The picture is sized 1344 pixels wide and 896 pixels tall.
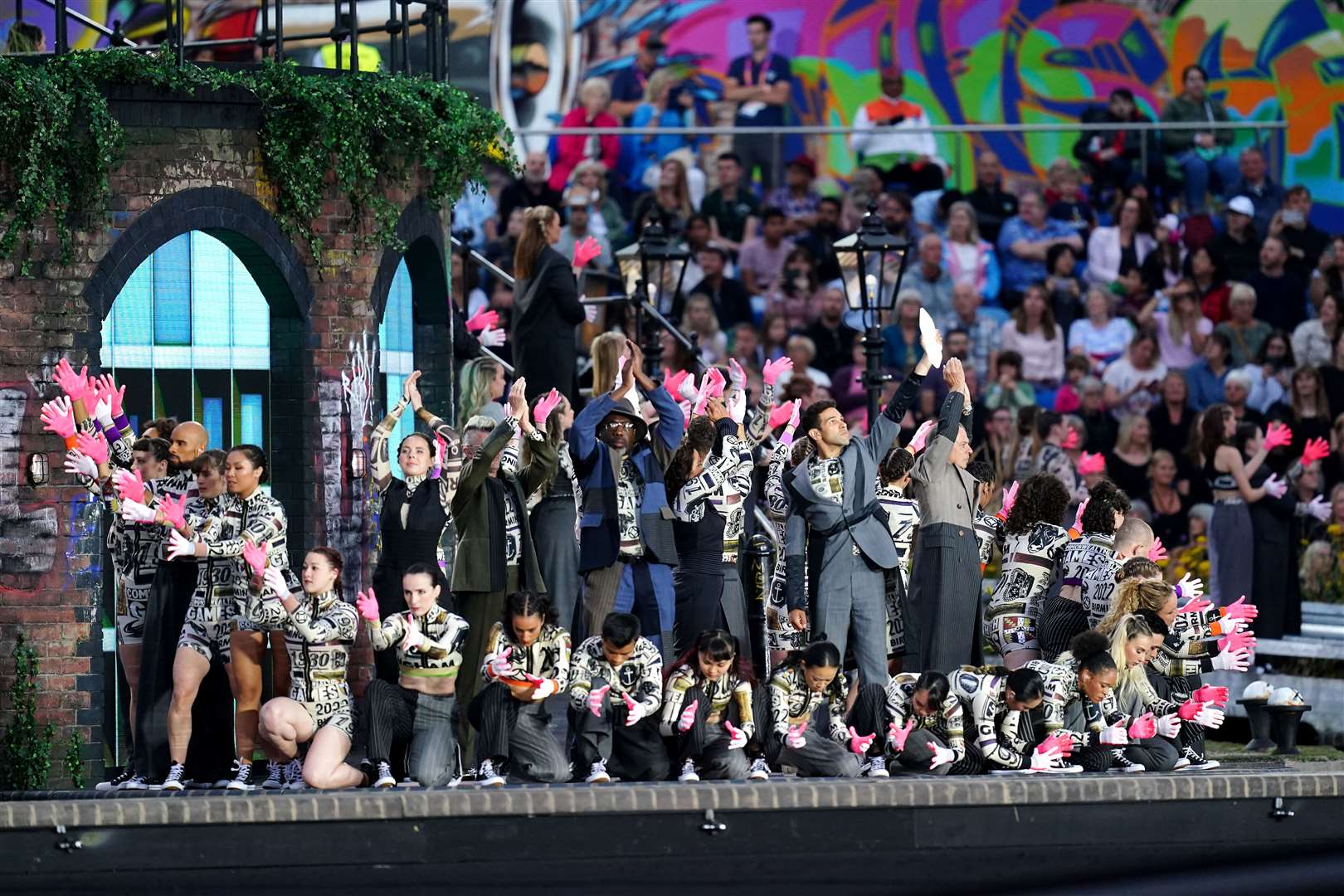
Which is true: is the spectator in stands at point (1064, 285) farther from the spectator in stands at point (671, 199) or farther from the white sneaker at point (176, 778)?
the white sneaker at point (176, 778)

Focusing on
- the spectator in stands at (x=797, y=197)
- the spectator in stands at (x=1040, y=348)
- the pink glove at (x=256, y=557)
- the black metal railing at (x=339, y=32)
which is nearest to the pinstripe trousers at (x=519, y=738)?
the pink glove at (x=256, y=557)

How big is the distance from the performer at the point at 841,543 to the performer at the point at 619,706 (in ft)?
4.32

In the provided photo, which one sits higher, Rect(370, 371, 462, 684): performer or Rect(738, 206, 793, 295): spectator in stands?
Rect(738, 206, 793, 295): spectator in stands

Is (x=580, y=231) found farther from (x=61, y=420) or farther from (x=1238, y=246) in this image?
(x=61, y=420)

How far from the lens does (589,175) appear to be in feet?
66.8

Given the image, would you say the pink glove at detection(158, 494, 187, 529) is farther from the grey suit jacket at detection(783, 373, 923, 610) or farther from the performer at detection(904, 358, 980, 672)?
the performer at detection(904, 358, 980, 672)

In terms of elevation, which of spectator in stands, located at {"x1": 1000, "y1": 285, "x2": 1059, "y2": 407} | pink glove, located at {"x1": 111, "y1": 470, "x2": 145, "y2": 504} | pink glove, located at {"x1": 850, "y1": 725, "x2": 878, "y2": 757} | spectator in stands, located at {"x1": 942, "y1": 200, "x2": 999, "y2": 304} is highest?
spectator in stands, located at {"x1": 942, "y1": 200, "x2": 999, "y2": 304}

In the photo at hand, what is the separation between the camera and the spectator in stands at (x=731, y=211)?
798 inches

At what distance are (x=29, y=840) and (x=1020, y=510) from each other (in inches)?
212

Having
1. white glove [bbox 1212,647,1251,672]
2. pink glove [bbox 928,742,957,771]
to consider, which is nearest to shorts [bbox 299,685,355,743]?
pink glove [bbox 928,742,957,771]

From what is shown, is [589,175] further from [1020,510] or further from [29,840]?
[29,840]

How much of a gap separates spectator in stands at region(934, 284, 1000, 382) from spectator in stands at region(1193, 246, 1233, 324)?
1481 millimetres

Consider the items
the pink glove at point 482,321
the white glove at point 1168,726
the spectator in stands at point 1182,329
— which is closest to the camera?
the white glove at point 1168,726

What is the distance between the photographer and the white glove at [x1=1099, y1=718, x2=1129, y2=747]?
11742 millimetres
